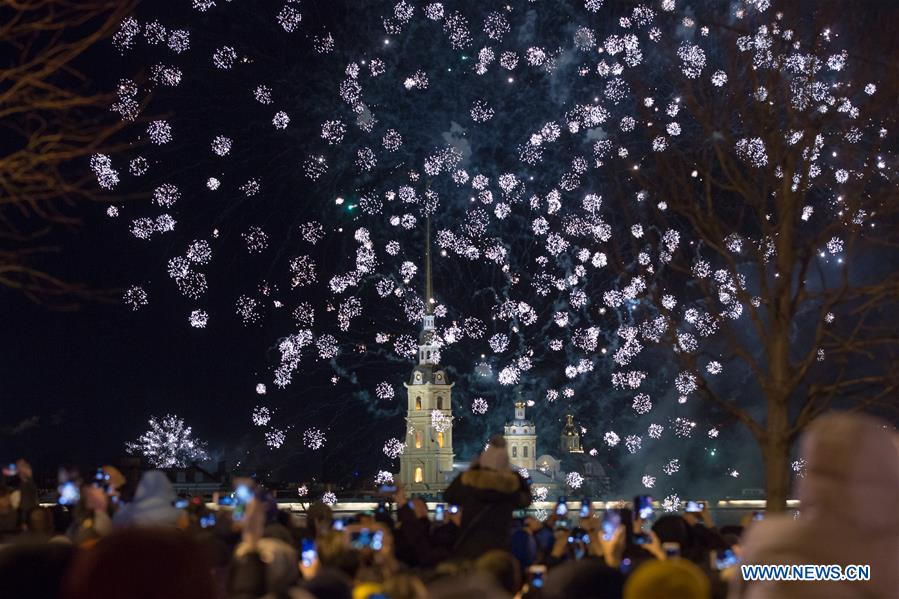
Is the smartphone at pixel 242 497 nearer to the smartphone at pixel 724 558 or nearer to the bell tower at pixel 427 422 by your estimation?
the smartphone at pixel 724 558

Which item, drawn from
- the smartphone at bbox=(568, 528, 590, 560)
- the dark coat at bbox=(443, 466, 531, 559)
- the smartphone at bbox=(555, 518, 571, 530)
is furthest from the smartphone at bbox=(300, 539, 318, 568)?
the smartphone at bbox=(555, 518, 571, 530)

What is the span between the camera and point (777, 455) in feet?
51.7

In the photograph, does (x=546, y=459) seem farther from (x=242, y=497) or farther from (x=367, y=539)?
(x=242, y=497)

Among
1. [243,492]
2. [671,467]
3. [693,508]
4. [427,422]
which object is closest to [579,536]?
[693,508]

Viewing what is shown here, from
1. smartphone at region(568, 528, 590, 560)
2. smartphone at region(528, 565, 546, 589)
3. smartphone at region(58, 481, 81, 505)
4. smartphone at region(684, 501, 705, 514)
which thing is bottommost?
smartphone at region(528, 565, 546, 589)

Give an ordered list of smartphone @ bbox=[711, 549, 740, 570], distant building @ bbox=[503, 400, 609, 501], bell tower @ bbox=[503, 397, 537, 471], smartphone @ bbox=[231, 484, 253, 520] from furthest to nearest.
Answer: bell tower @ bbox=[503, 397, 537, 471]
distant building @ bbox=[503, 400, 609, 501]
smartphone @ bbox=[231, 484, 253, 520]
smartphone @ bbox=[711, 549, 740, 570]

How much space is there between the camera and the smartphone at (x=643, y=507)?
1286 centimetres

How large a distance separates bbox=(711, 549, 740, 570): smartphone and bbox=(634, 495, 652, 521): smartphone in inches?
73.9

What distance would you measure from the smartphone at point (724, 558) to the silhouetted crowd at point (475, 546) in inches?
0.8

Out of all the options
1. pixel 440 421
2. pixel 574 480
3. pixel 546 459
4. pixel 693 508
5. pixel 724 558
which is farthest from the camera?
pixel 546 459

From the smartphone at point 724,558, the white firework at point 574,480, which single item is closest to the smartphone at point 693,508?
the smartphone at point 724,558

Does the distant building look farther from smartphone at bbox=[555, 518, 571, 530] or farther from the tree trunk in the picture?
the tree trunk

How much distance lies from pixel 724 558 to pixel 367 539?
299cm

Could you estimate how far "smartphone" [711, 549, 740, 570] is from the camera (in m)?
10.3
